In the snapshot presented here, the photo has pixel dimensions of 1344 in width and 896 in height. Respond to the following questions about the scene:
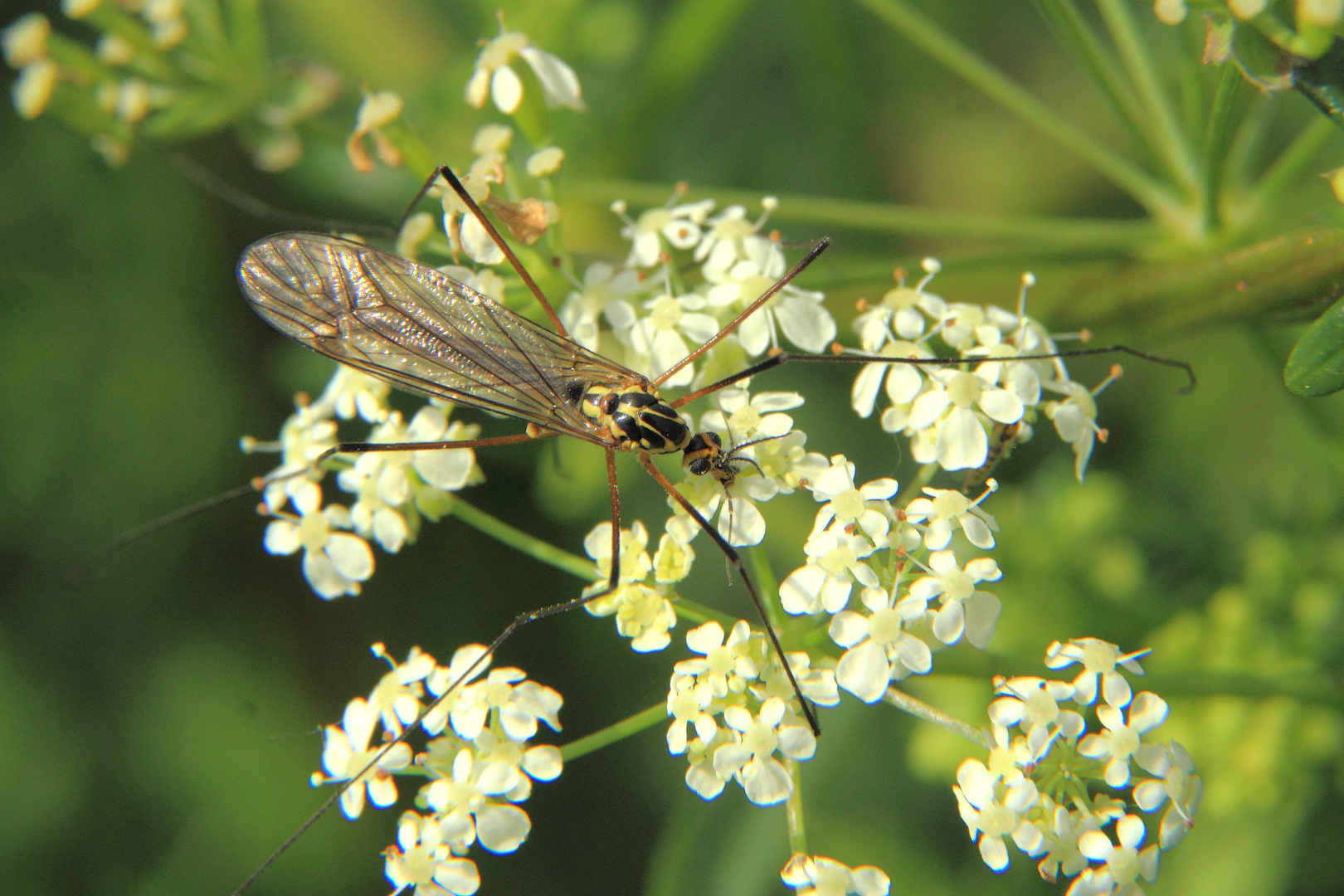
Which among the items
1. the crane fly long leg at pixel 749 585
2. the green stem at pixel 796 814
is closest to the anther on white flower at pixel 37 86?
the crane fly long leg at pixel 749 585

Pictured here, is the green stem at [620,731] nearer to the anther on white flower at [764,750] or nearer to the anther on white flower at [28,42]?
A: the anther on white flower at [764,750]

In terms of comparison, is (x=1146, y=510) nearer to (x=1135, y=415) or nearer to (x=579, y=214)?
(x=1135, y=415)

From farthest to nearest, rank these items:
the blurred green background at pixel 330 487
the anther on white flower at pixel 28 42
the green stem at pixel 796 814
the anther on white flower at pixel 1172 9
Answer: the blurred green background at pixel 330 487, the anther on white flower at pixel 28 42, the green stem at pixel 796 814, the anther on white flower at pixel 1172 9

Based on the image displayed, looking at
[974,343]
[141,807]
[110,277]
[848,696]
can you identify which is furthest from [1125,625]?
[110,277]

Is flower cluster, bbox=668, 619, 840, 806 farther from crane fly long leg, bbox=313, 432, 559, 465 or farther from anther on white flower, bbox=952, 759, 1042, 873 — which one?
crane fly long leg, bbox=313, 432, 559, 465

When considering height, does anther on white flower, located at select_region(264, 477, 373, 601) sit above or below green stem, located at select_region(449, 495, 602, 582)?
below

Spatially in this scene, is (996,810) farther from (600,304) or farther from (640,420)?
(600,304)

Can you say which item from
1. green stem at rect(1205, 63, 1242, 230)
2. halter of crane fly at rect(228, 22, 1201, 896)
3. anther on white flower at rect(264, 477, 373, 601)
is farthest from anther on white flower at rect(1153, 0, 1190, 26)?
anther on white flower at rect(264, 477, 373, 601)
